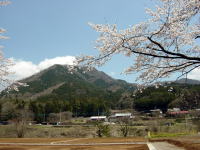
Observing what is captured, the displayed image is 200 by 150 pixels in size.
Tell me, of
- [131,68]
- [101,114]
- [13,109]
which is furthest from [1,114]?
[131,68]

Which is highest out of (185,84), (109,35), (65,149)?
(109,35)

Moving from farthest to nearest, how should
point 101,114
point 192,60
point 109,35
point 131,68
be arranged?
point 101,114
point 131,68
point 109,35
point 192,60

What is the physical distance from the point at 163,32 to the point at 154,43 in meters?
0.44

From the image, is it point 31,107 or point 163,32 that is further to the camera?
point 31,107

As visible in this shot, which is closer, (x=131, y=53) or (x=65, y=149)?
(x=131, y=53)

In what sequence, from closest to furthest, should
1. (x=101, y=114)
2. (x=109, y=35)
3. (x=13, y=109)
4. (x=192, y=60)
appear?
1. (x=192, y=60)
2. (x=109, y=35)
3. (x=13, y=109)
4. (x=101, y=114)

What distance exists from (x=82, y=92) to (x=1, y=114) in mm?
97870

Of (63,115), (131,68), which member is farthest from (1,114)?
(131,68)

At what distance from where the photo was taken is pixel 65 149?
1720cm

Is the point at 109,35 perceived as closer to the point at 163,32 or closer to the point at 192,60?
the point at 163,32

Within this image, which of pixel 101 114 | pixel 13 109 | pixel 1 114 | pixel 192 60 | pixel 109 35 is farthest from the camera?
pixel 101 114

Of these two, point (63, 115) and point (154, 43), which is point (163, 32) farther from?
point (63, 115)

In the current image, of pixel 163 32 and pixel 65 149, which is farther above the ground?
pixel 163 32

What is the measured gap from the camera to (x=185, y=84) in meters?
7.35
